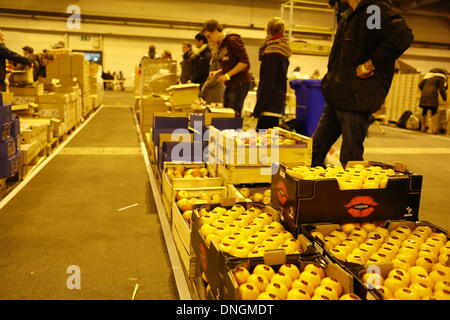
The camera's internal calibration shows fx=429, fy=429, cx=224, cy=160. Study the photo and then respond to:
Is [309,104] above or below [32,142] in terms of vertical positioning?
above

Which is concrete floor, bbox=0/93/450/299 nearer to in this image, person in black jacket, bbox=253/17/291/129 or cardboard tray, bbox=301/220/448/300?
cardboard tray, bbox=301/220/448/300

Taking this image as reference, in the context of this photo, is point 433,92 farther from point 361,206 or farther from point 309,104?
point 361,206

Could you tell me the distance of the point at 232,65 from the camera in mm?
4988

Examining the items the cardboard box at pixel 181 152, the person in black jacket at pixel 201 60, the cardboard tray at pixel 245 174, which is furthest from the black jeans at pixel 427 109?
the cardboard tray at pixel 245 174

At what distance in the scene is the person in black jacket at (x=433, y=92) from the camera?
400 inches

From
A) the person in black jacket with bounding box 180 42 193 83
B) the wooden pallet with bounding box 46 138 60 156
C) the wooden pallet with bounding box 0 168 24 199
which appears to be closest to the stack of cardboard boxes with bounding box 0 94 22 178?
the wooden pallet with bounding box 0 168 24 199

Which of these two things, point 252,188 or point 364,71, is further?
point 252,188

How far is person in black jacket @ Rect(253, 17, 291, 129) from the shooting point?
4.30m

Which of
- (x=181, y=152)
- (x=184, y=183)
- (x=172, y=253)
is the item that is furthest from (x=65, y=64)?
(x=172, y=253)

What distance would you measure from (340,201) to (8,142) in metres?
3.26

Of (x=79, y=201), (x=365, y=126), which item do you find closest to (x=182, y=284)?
(x=365, y=126)

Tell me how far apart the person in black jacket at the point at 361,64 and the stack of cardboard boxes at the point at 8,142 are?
291 cm
